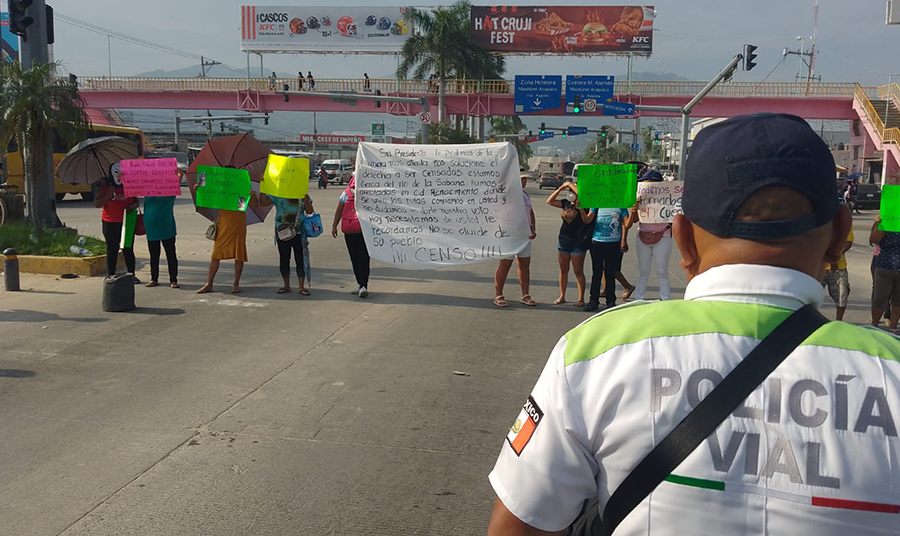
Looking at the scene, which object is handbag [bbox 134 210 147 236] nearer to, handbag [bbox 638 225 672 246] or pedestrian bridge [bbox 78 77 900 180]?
handbag [bbox 638 225 672 246]

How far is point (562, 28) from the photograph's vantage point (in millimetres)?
53469

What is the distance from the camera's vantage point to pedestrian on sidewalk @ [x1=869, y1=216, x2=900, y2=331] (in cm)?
901

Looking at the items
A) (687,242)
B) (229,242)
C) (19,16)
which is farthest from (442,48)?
(687,242)

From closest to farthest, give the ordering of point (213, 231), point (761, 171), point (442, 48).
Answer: point (761, 171)
point (213, 231)
point (442, 48)

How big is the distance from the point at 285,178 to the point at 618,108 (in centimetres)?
3222

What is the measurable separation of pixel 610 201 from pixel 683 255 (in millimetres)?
8424

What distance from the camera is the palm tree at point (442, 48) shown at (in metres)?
48.8

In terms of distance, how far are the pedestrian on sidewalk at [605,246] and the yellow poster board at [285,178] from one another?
4000 mm

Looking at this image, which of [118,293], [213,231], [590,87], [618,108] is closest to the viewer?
[118,293]

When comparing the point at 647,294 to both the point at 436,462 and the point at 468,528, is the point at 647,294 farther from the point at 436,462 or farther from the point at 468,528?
the point at 468,528

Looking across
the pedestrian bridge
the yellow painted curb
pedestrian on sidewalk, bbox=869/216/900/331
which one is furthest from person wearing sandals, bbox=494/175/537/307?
the pedestrian bridge

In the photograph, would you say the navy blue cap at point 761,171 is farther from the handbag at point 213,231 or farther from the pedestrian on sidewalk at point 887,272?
the handbag at point 213,231

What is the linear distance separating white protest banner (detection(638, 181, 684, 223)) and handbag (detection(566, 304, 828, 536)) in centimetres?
859

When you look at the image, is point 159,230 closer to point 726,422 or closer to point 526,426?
point 526,426
